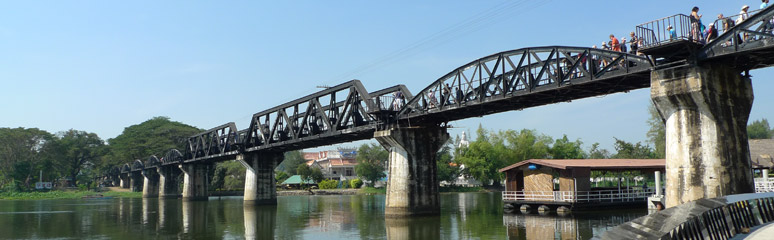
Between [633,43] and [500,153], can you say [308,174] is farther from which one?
[633,43]

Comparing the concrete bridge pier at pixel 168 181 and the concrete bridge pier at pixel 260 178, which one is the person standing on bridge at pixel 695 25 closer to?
the concrete bridge pier at pixel 260 178

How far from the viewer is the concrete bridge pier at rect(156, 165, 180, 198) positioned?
132 meters

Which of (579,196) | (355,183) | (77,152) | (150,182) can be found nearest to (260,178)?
(579,196)

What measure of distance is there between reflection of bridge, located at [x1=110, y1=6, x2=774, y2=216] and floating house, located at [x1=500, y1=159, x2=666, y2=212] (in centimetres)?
830

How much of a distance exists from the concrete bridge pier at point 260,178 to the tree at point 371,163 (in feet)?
194

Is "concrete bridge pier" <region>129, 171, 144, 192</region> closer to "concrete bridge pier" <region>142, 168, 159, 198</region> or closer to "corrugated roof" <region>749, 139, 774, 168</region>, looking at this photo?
"concrete bridge pier" <region>142, 168, 159, 198</region>

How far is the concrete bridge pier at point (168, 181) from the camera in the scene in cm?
13225

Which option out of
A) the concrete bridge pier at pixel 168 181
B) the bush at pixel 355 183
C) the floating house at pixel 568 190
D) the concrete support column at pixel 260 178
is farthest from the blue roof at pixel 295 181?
the floating house at pixel 568 190

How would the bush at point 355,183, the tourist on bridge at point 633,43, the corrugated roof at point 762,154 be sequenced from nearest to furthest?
the tourist on bridge at point 633,43 → the corrugated roof at point 762,154 → the bush at point 355,183

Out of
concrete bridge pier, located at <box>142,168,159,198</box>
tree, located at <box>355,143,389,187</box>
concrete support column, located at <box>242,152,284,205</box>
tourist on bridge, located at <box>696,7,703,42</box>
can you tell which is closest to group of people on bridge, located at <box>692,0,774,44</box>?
tourist on bridge, located at <box>696,7,703,42</box>

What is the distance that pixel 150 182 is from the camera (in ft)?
473

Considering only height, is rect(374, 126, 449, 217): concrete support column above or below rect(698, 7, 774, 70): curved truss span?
below

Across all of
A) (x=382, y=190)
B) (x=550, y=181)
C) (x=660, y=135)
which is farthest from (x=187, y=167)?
(x=660, y=135)

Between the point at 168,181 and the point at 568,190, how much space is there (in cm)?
10826
